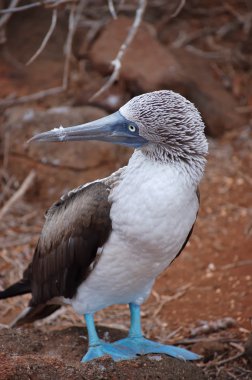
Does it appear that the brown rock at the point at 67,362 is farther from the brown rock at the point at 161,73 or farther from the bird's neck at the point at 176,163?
the brown rock at the point at 161,73

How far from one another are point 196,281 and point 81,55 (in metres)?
2.93

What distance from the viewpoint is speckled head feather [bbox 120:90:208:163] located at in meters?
3.01

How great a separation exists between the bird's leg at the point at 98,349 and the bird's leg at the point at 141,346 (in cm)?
5

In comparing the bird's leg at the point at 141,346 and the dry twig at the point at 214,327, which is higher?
the bird's leg at the point at 141,346

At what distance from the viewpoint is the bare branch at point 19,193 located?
218 inches

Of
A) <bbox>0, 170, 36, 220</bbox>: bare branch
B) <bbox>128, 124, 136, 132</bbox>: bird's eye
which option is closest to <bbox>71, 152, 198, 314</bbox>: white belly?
<bbox>128, 124, 136, 132</bbox>: bird's eye

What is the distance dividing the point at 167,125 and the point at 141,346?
1170 mm

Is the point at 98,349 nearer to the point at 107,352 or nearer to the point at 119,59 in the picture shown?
the point at 107,352

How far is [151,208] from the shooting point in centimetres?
295

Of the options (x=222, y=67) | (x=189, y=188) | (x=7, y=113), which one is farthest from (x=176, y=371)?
(x=222, y=67)

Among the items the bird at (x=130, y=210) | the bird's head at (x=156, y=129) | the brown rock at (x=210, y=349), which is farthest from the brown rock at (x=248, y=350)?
the bird's head at (x=156, y=129)

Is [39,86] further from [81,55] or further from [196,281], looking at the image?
[196,281]

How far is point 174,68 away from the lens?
6.53 meters

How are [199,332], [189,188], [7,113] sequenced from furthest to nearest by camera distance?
[7,113]
[199,332]
[189,188]
